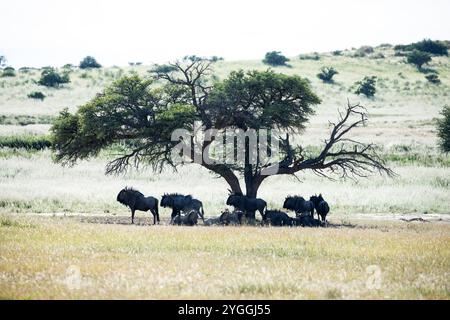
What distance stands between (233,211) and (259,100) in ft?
24.1

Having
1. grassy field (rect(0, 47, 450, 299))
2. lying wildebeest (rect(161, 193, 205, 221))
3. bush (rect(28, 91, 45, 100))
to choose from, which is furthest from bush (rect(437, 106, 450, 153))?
bush (rect(28, 91, 45, 100))

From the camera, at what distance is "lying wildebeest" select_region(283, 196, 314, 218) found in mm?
30941

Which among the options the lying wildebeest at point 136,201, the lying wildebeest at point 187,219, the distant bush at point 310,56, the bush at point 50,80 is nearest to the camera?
the lying wildebeest at point 187,219

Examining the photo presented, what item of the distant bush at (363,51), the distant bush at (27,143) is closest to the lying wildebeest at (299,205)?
the distant bush at (27,143)

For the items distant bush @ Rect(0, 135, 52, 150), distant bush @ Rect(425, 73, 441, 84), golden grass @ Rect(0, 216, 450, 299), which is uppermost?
distant bush @ Rect(425, 73, 441, 84)

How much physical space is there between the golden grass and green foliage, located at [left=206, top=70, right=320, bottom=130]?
10988 mm

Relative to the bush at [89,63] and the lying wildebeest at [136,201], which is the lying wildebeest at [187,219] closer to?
the lying wildebeest at [136,201]

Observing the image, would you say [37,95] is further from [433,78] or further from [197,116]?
[433,78]

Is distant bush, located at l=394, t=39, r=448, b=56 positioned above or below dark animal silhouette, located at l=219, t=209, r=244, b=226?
above

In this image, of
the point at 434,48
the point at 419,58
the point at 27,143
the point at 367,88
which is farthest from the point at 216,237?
the point at 434,48

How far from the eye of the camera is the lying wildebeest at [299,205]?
30.9m

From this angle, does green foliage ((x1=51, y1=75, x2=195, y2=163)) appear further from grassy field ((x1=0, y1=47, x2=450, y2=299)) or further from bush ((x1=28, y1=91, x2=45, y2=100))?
bush ((x1=28, y1=91, x2=45, y2=100))

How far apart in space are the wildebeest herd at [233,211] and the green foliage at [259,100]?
160 inches
